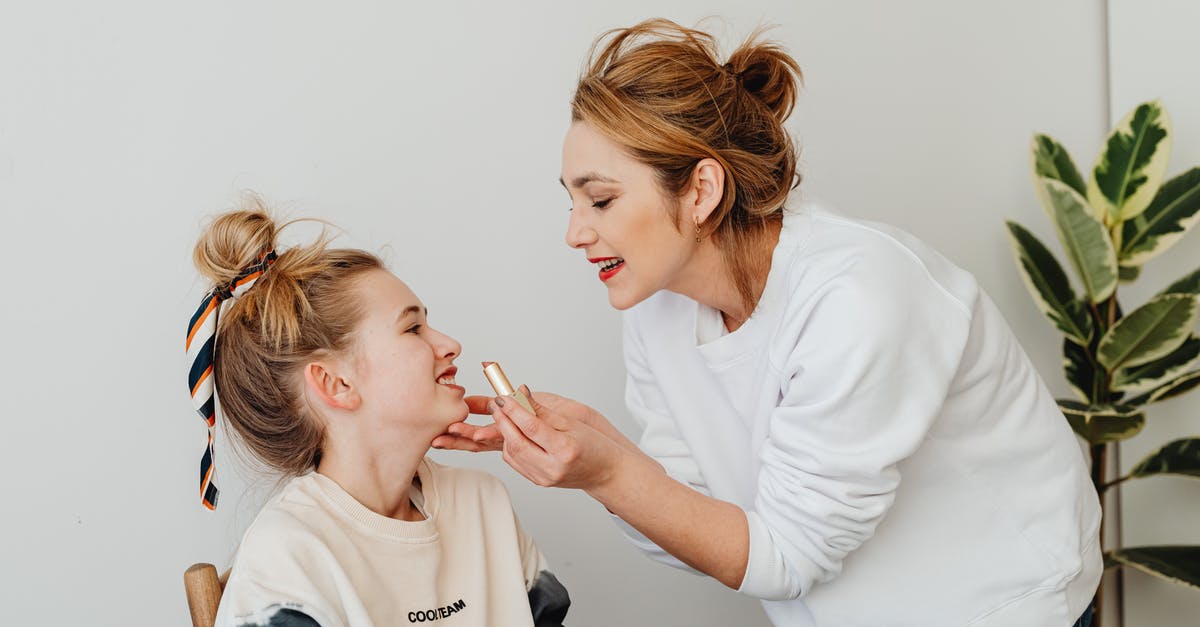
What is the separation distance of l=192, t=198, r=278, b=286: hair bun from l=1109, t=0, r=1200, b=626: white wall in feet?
6.01

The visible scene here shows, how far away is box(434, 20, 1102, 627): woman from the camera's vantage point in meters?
1.25

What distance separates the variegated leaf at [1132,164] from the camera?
2041 millimetres

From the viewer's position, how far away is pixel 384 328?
1391mm

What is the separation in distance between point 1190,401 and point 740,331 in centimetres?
132

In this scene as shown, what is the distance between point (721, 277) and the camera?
144 cm

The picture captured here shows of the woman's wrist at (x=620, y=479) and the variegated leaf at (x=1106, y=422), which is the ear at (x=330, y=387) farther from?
the variegated leaf at (x=1106, y=422)

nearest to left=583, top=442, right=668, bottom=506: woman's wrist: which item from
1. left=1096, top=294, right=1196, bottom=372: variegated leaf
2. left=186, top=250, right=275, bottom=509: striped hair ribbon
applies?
left=186, top=250, right=275, bottom=509: striped hair ribbon

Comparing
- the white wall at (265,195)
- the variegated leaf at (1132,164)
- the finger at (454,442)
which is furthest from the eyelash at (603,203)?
the variegated leaf at (1132,164)

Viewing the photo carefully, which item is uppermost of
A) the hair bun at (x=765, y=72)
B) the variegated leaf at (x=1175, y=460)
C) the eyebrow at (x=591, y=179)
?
the hair bun at (x=765, y=72)

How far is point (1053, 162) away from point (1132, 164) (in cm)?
14

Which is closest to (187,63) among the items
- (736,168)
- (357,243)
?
(357,243)

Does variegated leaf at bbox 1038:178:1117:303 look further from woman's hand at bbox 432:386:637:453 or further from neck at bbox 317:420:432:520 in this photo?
neck at bbox 317:420:432:520

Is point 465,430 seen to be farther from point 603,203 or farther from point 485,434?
point 603,203

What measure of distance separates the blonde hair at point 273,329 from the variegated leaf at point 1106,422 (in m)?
1.31
